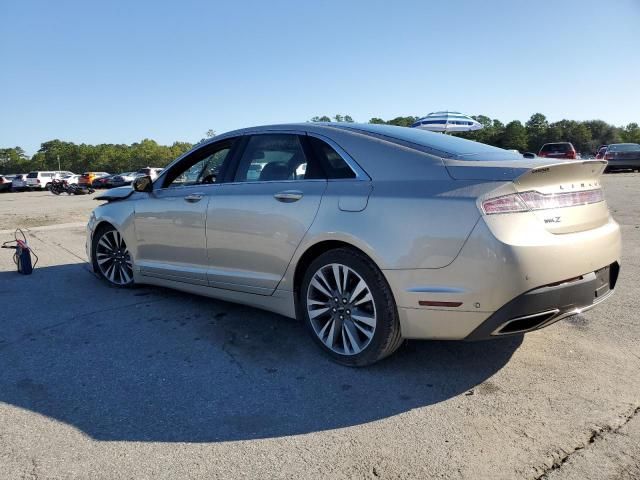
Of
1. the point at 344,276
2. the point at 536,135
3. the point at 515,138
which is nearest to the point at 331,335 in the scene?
the point at 344,276

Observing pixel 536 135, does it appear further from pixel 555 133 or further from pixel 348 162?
pixel 348 162

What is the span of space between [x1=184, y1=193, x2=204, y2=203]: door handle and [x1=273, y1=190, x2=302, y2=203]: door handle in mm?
932

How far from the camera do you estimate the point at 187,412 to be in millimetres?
2842

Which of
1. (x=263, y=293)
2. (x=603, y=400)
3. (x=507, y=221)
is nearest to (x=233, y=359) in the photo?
(x=263, y=293)

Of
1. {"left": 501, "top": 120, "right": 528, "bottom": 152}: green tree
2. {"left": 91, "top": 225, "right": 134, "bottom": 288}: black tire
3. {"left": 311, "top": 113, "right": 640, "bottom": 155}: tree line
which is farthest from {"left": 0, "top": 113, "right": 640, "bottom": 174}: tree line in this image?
{"left": 91, "top": 225, "right": 134, "bottom": 288}: black tire

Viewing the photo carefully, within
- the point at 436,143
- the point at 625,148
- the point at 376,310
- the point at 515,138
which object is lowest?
the point at 376,310

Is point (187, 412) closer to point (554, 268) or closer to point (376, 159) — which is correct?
point (376, 159)

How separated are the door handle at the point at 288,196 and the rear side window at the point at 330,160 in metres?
0.26

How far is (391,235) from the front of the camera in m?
3.05

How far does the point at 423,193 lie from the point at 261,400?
153 cm

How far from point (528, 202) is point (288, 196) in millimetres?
1598

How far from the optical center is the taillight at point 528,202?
9.20 ft

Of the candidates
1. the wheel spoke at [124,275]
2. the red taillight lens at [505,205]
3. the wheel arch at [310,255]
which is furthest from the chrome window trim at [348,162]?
the wheel spoke at [124,275]

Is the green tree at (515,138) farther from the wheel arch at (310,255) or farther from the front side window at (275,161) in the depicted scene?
the wheel arch at (310,255)
